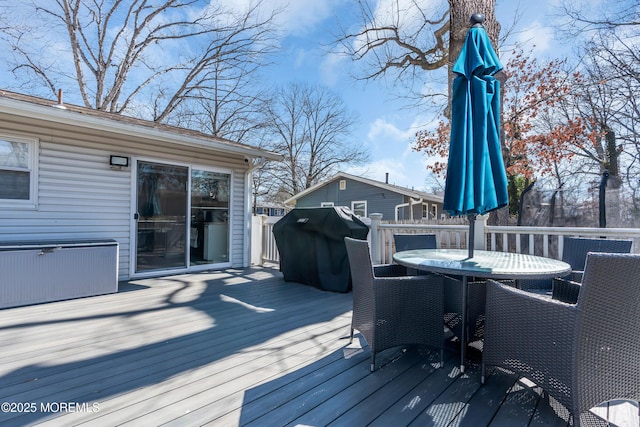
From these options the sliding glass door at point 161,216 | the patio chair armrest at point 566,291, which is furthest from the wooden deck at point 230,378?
the sliding glass door at point 161,216

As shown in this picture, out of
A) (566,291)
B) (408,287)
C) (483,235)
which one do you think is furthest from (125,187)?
Answer: (566,291)

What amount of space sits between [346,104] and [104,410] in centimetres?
2173

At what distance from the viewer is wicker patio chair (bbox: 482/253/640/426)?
1386 mm

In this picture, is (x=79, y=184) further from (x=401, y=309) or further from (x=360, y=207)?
(x=360, y=207)

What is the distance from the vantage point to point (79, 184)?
14.7ft

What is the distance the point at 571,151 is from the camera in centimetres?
1144

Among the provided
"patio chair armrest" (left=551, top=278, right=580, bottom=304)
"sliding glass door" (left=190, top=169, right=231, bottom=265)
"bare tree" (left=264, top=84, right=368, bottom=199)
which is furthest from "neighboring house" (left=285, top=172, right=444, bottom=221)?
"patio chair armrest" (left=551, top=278, right=580, bottom=304)

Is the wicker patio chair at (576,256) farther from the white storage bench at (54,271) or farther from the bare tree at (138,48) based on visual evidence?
the bare tree at (138,48)

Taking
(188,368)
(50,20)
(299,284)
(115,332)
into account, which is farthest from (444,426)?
(50,20)

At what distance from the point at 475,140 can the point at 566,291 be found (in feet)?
4.05

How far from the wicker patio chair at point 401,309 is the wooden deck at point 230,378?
21 centimetres

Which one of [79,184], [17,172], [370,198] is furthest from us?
[370,198]

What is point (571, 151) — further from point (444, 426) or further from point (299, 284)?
point (444, 426)

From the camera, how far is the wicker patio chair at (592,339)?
1386 mm
